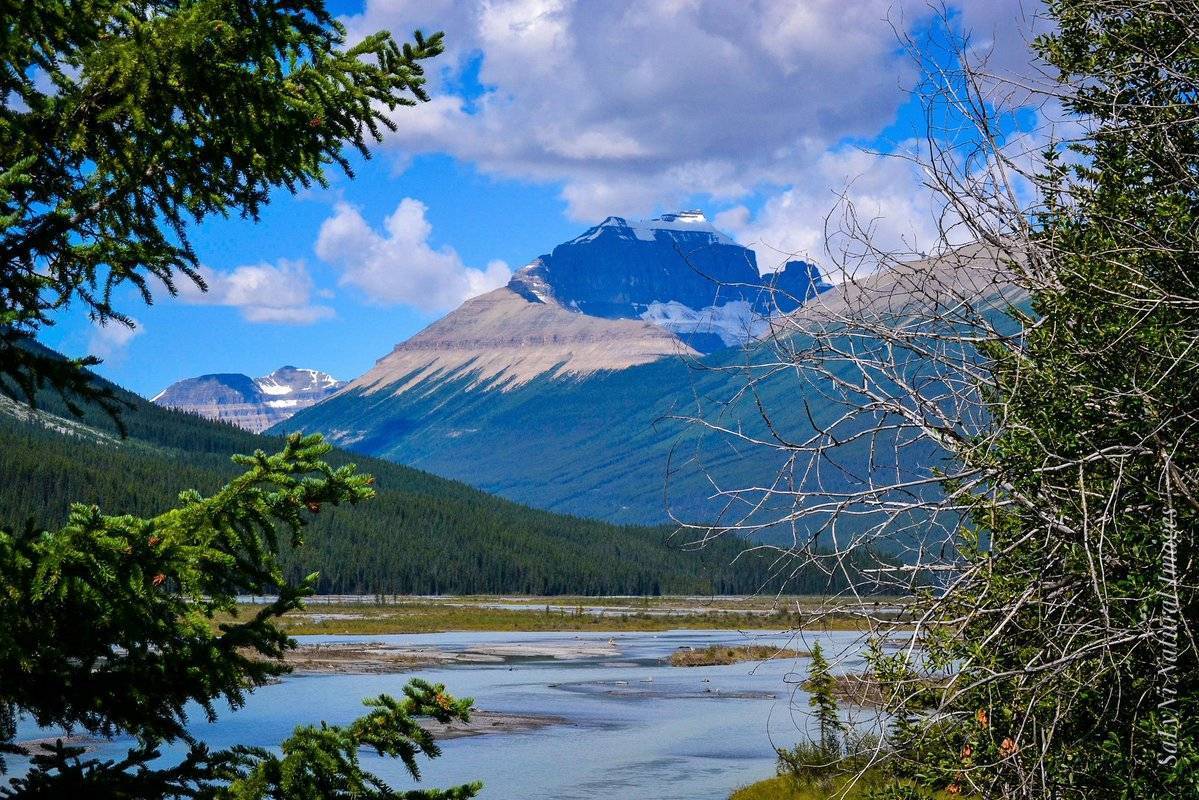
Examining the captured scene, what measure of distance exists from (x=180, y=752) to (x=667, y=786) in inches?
579

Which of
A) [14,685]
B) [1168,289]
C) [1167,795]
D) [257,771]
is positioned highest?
[1168,289]

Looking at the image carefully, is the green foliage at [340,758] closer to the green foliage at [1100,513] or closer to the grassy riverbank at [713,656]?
the green foliage at [1100,513]

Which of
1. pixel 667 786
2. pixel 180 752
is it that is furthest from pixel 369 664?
pixel 667 786

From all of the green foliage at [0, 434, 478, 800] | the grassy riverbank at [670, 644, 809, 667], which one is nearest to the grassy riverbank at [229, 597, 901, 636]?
the grassy riverbank at [670, 644, 809, 667]

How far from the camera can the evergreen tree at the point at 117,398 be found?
23.0 ft

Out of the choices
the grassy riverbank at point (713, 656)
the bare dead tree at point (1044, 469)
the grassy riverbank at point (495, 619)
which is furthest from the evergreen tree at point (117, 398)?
the grassy riverbank at point (495, 619)

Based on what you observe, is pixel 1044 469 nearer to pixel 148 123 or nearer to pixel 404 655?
pixel 148 123

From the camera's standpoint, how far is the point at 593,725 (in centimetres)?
4534

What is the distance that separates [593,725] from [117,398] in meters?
40.0

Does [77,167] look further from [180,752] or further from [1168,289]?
[180,752]

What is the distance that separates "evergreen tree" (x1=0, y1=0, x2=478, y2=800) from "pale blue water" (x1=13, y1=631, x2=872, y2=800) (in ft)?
35.2

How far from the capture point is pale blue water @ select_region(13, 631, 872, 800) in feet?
108

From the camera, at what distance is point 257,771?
7211mm

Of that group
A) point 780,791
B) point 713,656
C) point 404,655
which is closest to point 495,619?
point 404,655
